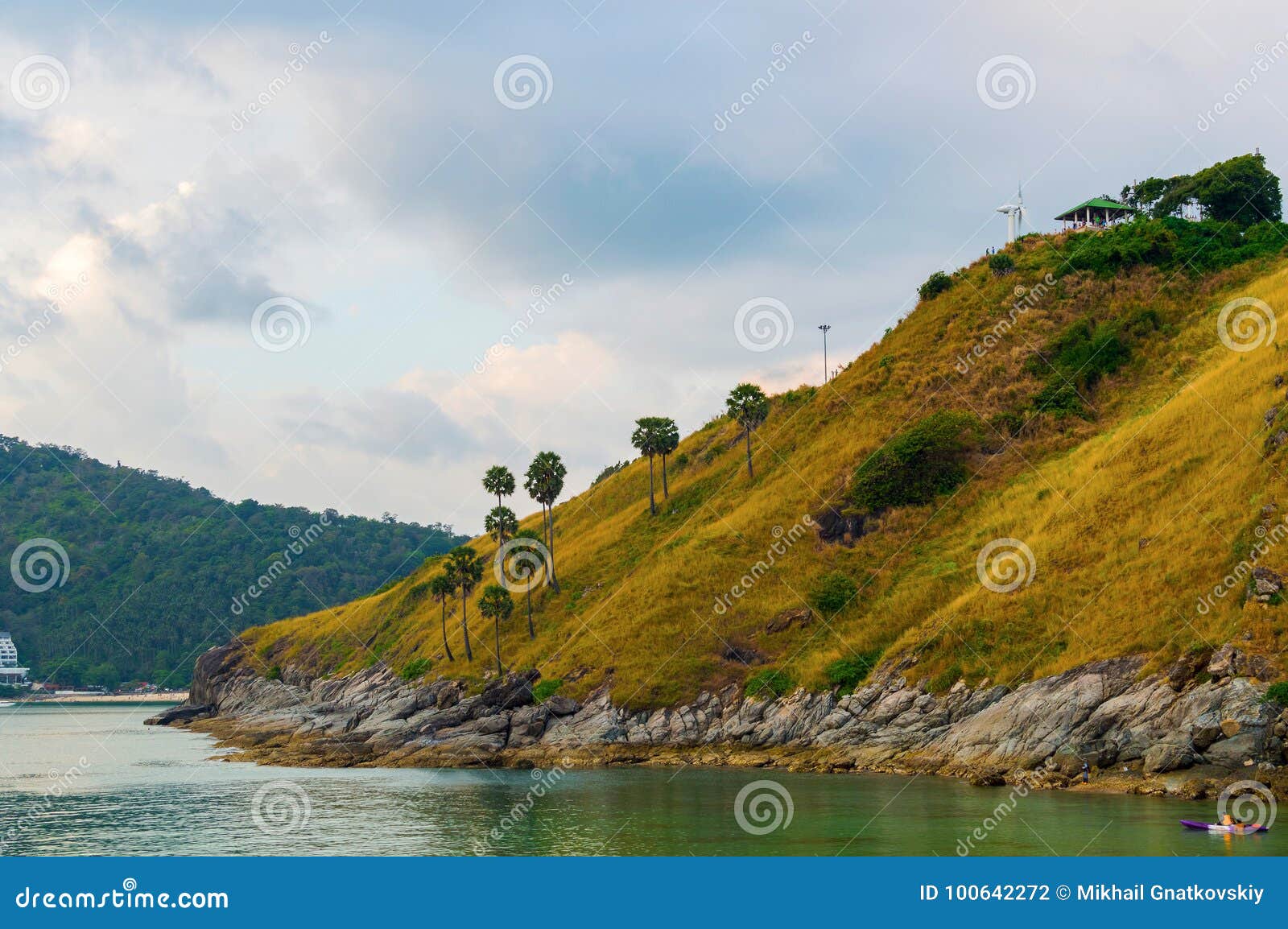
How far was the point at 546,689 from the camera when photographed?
90.6m

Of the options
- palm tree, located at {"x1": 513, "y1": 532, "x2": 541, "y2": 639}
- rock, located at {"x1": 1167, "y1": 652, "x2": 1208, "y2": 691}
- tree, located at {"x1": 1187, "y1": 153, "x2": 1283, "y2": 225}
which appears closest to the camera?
rock, located at {"x1": 1167, "y1": 652, "x2": 1208, "y2": 691}

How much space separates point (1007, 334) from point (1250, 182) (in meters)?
41.2

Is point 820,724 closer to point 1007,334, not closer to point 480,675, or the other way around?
point 480,675

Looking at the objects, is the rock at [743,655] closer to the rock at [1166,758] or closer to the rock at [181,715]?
the rock at [1166,758]

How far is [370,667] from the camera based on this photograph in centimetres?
13138

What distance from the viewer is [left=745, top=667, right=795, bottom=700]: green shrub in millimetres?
82000

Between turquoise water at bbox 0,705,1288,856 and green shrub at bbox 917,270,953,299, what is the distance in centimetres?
7764

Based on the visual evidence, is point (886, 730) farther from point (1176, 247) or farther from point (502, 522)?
point (1176, 247)

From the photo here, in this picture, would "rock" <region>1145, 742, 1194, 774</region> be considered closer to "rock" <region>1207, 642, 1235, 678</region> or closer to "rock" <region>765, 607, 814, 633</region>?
"rock" <region>1207, 642, 1235, 678</region>

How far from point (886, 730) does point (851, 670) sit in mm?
8308

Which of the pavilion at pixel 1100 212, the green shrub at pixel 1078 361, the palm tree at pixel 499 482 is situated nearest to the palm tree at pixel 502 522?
the palm tree at pixel 499 482

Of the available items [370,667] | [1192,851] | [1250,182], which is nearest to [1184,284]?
[1250,182]

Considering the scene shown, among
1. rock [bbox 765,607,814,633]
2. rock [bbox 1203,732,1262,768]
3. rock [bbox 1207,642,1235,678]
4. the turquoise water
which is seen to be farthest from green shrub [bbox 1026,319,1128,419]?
the turquoise water

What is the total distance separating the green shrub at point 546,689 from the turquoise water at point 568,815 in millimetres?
11609
